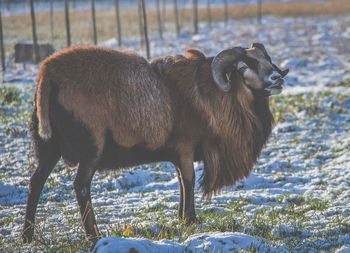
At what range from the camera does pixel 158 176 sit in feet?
23.6

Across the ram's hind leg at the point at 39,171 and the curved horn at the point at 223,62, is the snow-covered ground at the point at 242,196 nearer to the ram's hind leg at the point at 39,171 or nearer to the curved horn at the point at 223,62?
the ram's hind leg at the point at 39,171

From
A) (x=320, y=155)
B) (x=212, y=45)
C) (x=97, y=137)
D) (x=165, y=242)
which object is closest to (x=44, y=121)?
(x=97, y=137)

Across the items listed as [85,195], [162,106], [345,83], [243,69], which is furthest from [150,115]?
[345,83]

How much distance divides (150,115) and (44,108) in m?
1.23

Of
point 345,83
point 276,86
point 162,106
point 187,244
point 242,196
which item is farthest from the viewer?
point 345,83

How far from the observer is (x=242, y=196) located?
6.17 meters

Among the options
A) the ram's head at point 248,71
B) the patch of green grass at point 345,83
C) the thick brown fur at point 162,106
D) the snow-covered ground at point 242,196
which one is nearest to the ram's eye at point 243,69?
the ram's head at point 248,71

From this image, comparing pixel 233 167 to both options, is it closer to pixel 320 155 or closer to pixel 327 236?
pixel 327 236

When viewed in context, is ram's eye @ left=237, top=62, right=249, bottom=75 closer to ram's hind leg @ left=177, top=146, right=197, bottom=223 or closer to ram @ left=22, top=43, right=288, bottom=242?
ram @ left=22, top=43, right=288, bottom=242

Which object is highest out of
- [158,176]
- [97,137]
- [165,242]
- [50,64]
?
[50,64]

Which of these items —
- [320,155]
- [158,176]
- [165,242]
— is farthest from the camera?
[320,155]

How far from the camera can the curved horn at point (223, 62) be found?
16.7 feet

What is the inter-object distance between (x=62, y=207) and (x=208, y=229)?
2.32 m

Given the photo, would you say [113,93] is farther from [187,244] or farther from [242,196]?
[242,196]
